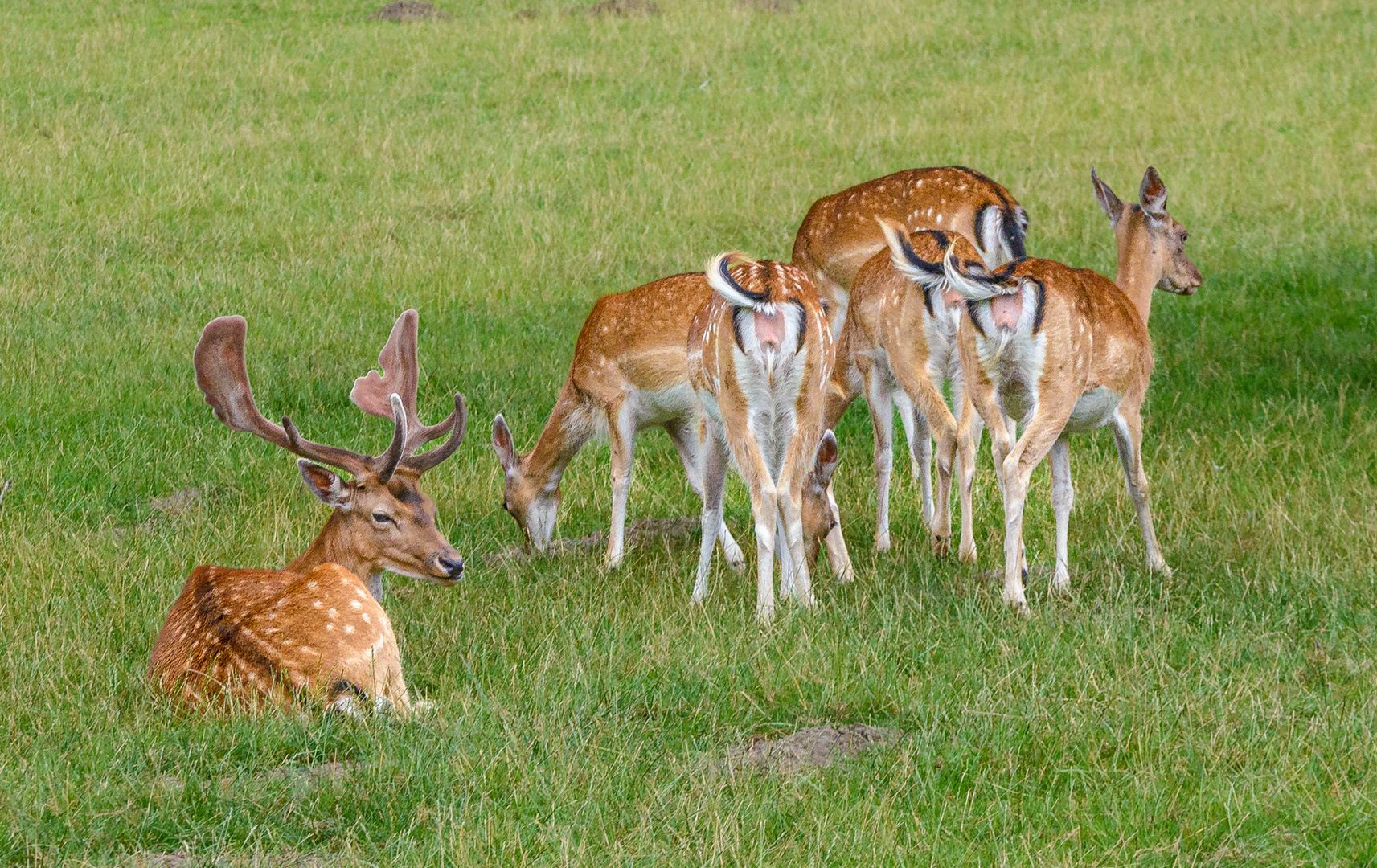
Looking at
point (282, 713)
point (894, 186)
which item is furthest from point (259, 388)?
point (282, 713)

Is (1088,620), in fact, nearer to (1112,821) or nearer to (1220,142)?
(1112,821)

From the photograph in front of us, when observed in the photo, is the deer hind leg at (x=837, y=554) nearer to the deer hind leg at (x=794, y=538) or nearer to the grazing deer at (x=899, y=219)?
the deer hind leg at (x=794, y=538)

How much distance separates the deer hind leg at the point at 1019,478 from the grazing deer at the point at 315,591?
2152 millimetres

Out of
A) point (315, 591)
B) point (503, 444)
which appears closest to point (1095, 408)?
point (503, 444)

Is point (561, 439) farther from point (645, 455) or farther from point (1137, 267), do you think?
point (1137, 267)

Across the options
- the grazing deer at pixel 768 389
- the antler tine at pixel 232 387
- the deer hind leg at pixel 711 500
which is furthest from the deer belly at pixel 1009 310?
the antler tine at pixel 232 387

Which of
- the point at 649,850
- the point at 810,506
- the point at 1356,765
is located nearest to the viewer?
the point at 649,850

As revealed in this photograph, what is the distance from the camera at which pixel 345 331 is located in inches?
425

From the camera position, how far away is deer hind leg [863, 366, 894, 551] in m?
7.76

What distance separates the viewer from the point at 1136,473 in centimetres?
712

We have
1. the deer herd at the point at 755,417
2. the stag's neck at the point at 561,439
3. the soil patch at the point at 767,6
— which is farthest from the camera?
the soil patch at the point at 767,6

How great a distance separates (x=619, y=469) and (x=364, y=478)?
1860 mm

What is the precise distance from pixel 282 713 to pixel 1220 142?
12.8 metres

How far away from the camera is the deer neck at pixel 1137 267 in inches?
320
